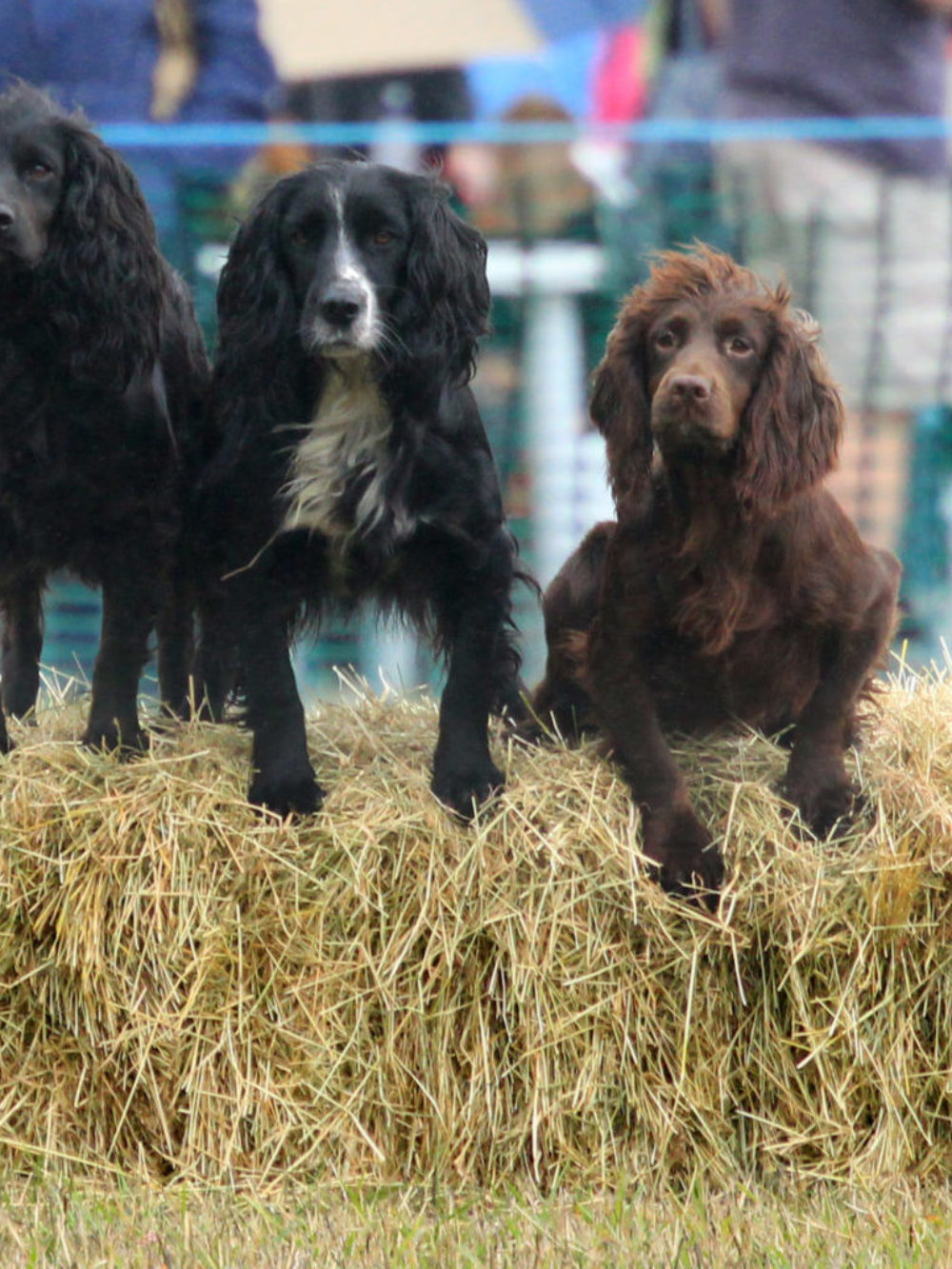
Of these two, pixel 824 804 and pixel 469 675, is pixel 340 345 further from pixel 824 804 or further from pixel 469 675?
pixel 824 804

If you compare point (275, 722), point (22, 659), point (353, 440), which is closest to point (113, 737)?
point (275, 722)

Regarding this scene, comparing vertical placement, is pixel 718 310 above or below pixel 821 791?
above

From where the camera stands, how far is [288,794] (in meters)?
3.19

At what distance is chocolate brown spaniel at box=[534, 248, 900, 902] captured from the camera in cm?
310

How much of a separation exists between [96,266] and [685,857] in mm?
1466

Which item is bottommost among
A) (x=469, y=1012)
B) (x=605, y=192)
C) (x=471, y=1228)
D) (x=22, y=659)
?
(x=471, y=1228)

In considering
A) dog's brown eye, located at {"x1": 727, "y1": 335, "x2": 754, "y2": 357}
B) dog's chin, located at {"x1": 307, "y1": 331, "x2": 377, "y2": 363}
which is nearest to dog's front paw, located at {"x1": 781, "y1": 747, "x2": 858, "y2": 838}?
dog's brown eye, located at {"x1": 727, "y1": 335, "x2": 754, "y2": 357}

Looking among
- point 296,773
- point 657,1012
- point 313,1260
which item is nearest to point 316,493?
point 296,773

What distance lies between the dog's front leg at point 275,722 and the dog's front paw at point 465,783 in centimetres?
21

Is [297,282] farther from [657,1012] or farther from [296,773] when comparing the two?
[657,1012]

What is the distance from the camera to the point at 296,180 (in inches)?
128

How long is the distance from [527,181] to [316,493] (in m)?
2.27

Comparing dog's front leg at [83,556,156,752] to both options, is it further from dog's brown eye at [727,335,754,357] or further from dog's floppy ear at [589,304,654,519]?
dog's brown eye at [727,335,754,357]

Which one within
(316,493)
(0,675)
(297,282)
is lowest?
(0,675)
